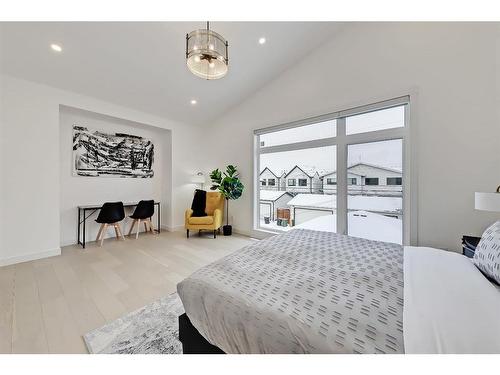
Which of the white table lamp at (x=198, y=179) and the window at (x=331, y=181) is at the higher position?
the white table lamp at (x=198, y=179)

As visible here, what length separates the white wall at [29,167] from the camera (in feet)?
8.70

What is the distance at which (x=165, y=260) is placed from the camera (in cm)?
285

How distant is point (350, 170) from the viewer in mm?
3066

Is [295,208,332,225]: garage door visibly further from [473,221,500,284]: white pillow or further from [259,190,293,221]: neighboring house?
[473,221,500,284]: white pillow

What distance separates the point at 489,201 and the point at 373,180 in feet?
4.60

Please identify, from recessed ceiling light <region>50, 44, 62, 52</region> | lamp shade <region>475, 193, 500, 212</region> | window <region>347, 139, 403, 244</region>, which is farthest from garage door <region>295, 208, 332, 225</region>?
recessed ceiling light <region>50, 44, 62, 52</region>

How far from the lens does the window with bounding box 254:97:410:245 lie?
105 inches

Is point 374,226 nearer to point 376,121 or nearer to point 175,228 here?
point 376,121

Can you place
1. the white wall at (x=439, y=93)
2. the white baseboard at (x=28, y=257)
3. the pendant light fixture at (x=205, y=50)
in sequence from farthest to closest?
the white baseboard at (x=28, y=257), the white wall at (x=439, y=93), the pendant light fixture at (x=205, y=50)

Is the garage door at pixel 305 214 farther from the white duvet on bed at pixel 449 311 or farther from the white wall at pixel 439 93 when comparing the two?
the white duvet on bed at pixel 449 311

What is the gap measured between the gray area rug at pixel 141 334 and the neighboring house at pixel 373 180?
9.32 ft

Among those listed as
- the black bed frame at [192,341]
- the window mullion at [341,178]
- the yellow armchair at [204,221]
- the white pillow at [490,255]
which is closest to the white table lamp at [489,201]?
the white pillow at [490,255]

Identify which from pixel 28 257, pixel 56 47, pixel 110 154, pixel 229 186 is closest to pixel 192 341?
pixel 229 186

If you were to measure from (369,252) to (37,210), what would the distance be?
4.33 metres
